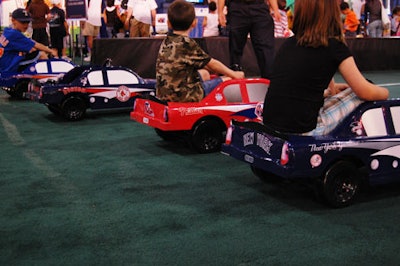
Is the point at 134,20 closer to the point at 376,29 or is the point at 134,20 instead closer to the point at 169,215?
the point at 376,29

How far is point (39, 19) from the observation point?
443 inches

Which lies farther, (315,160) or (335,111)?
(335,111)

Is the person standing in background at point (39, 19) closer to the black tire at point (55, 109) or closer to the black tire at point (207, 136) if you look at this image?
the black tire at point (55, 109)

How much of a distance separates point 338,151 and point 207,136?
1924 millimetres

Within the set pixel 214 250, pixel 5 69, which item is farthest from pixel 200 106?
pixel 5 69

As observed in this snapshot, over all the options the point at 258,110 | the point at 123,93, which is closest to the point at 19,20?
the point at 123,93

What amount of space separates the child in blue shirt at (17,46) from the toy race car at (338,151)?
5.57 m

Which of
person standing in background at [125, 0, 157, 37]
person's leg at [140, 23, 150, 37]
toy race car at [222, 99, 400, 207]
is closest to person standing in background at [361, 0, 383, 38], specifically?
person standing in background at [125, 0, 157, 37]

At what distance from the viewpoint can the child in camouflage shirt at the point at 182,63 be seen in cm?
504

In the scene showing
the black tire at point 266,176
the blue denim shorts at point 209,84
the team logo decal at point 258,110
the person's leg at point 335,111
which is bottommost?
the black tire at point 266,176

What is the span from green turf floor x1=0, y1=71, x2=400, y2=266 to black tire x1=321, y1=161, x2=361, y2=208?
8 cm

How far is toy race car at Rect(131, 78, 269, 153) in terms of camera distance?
16.7 ft

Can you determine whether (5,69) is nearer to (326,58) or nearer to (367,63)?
(326,58)

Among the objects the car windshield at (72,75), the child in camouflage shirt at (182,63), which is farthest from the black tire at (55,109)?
the child in camouflage shirt at (182,63)
